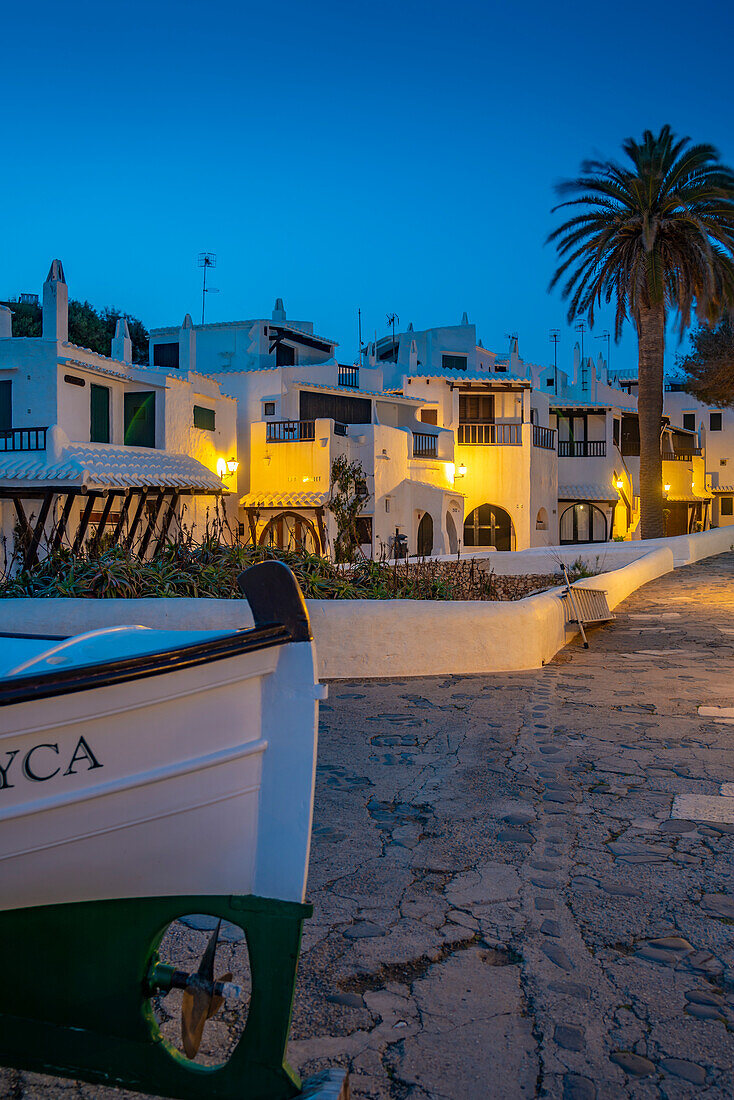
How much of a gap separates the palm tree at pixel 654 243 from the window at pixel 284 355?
15.1 metres

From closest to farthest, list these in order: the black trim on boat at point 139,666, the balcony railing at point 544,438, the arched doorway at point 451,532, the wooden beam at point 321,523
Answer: the black trim on boat at point 139,666 → the wooden beam at point 321,523 → the arched doorway at point 451,532 → the balcony railing at point 544,438

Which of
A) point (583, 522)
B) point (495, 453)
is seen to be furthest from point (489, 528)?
point (583, 522)

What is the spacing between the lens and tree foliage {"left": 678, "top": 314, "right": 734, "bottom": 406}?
2713 centimetres

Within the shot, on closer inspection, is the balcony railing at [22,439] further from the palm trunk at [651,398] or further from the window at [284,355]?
the window at [284,355]

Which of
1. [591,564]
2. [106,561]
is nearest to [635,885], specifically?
[106,561]

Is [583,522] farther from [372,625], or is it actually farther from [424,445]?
[372,625]

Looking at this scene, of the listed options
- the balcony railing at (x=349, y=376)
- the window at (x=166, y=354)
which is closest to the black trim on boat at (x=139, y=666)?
the balcony railing at (x=349, y=376)

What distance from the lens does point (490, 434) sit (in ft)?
112

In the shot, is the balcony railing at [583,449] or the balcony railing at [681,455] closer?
the balcony railing at [583,449]

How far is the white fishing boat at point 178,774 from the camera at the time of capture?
8.57 ft

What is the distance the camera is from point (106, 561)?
10109 mm

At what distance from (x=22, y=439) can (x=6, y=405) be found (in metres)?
1.13

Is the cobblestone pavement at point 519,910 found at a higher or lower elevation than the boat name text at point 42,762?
lower

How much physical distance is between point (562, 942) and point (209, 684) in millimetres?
1771
